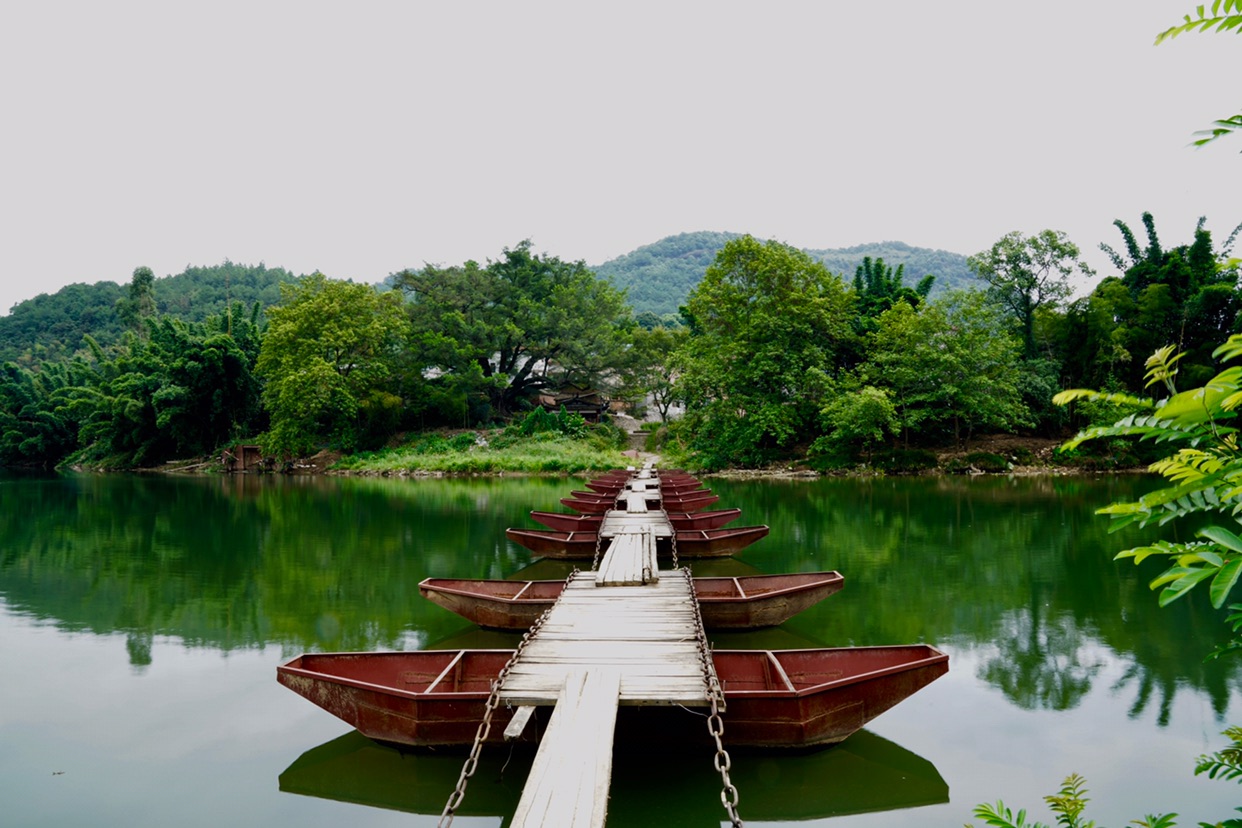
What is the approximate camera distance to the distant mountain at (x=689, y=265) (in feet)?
289

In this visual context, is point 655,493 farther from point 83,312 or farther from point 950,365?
point 83,312

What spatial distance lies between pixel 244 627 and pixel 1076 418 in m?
28.0

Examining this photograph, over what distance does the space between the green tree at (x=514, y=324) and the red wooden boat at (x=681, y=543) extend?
79.0ft

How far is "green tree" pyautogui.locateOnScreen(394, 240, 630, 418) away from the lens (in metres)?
35.0

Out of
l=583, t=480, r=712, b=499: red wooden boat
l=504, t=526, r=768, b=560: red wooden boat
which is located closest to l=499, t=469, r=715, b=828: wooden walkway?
l=504, t=526, r=768, b=560: red wooden boat

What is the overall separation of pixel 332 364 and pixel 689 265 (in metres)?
75.5

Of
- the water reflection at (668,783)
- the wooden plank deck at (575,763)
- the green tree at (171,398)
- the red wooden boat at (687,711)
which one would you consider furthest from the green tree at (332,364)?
the wooden plank deck at (575,763)

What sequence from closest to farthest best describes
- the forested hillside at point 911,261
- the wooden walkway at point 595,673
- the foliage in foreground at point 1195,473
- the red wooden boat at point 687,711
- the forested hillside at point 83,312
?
the foliage in foreground at point 1195,473 < the wooden walkway at point 595,673 < the red wooden boat at point 687,711 < the forested hillside at point 83,312 < the forested hillside at point 911,261

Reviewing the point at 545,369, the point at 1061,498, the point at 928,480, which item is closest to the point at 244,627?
the point at 1061,498

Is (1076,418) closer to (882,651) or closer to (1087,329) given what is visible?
(1087,329)

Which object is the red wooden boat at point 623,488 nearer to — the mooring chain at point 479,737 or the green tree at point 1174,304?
the mooring chain at point 479,737

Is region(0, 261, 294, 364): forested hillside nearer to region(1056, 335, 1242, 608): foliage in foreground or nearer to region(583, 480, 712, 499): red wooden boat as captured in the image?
region(583, 480, 712, 499): red wooden boat

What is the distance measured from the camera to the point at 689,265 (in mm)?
102938

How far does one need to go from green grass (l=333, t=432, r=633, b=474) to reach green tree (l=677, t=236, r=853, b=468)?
4200 millimetres
